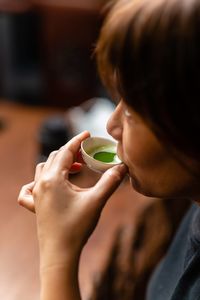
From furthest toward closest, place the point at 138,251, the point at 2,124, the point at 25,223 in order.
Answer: the point at 2,124, the point at 25,223, the point at 138,251

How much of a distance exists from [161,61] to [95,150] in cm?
35

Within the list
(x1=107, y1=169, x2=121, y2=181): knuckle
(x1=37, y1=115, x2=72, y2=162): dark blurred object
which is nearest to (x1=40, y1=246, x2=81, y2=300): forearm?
(x1=107, y1=169, x2=121, y2=181): knuckle

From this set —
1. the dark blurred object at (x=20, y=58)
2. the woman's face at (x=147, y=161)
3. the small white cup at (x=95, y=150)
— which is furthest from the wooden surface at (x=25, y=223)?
the dark blurred object at (x=20, y=58)

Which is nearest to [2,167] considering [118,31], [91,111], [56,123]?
[56,123]

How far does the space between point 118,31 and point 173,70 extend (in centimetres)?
8

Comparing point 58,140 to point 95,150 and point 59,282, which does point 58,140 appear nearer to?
point 95,150

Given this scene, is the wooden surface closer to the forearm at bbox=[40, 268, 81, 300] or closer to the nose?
the forearm at bbox=[40, 268, 81, 300]

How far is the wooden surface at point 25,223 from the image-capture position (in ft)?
3.50

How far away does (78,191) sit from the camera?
2.31 ft

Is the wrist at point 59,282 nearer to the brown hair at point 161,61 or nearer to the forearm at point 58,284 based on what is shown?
the forearm at point 58,284

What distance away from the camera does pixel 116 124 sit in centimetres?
68

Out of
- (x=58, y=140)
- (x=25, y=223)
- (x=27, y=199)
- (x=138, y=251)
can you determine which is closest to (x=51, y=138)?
(x=58, y=140)

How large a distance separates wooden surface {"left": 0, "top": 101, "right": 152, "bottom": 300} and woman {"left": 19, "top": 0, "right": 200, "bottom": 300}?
0.34m

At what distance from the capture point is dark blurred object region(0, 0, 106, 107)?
2057 millimetres
